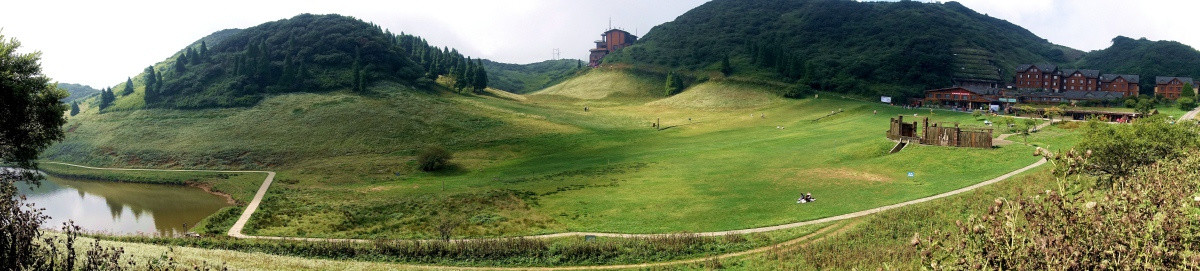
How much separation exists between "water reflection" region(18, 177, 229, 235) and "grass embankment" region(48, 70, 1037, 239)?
7989 millimetres

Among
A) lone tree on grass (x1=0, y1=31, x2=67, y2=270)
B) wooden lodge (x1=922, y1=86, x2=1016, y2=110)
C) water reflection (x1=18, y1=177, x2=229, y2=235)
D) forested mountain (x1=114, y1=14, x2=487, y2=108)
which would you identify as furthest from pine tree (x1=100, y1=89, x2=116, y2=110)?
wooden lodge (x1=922, y1=86, x2=1016, y2=110)

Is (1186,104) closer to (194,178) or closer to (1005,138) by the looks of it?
(1005,138)

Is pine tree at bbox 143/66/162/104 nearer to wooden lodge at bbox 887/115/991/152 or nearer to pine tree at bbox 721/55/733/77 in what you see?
pine tree at bbox 721/55/733/77

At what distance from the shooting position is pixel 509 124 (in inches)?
4272

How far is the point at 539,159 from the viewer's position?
278ft

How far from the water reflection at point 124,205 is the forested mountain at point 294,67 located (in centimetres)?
4977

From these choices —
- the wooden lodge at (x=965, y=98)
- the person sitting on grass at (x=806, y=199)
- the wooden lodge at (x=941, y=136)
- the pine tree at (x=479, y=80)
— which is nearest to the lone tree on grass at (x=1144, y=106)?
the wooden lodge at (x=965, y=98)

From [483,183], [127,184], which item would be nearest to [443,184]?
[483,183]

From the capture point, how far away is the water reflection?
58812mm

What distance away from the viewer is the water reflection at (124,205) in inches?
2315

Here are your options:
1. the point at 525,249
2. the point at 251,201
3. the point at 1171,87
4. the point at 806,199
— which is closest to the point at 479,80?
the point at 251,201

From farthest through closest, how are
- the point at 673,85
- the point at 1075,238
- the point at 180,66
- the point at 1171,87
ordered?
the point at 673,85 < the point at 180,66 < the point at 1171,87 < the point at 1075,238

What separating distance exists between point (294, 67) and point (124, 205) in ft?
293

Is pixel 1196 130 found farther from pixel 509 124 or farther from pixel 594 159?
pixel 509 124
